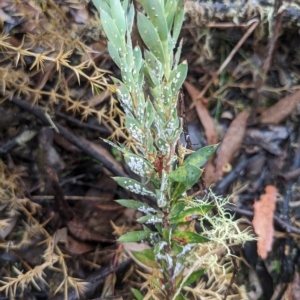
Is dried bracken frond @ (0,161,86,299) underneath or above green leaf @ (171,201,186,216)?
underneath

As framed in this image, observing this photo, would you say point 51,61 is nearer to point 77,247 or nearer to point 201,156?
point 77,247

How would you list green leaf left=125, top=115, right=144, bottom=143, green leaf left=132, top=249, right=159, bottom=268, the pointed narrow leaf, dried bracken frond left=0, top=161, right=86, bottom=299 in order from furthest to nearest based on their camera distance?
dried bracken frond left=0, top=161, right=86, bottom=299 → green leaf left=132, top=249, right=159, bottom=268 → the pointed narrow leaf → green leaf left=125, top=115, right=144, bottom=143

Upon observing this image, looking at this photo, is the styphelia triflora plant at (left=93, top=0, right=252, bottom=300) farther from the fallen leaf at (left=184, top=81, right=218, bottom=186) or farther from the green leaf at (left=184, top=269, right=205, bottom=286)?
the fallen leaf at (left=184, top=81, right=218, bottom=186)

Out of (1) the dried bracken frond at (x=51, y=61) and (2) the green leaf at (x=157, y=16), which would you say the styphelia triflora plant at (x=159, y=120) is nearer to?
(2) the green leaf at (x=157, y=16)

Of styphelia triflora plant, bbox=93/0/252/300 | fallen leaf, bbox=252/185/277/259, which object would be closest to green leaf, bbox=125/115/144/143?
styphelia triflora plant, bbox=93/0/252/300

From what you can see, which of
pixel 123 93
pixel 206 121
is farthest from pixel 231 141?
pixel 123 93

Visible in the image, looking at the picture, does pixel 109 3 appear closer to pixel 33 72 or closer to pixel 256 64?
pixel 33 72

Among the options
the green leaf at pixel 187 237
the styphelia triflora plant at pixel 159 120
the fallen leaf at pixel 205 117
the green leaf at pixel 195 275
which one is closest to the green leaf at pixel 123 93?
the styphelia triflora plant at pixel 159 120
